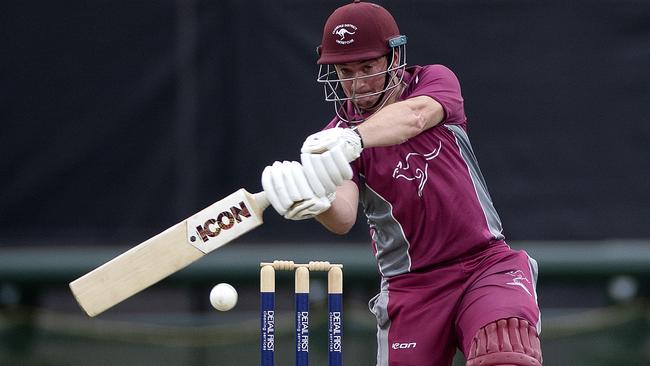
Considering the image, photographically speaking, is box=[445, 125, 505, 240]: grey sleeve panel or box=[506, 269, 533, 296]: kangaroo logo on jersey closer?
box=[506, 269, 533, 296]: kangaroo logo on jersey

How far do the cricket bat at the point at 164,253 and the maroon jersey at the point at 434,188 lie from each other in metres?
0.88

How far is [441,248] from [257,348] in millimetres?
2320

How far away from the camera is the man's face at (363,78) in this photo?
188 inches

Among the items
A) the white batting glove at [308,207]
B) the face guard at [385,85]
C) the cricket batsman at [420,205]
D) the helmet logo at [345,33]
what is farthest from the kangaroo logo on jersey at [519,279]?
the helmet logo at [345,33]

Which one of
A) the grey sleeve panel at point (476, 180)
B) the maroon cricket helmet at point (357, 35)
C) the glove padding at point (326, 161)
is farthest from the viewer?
the grey sleeve panel at point (476, 180)

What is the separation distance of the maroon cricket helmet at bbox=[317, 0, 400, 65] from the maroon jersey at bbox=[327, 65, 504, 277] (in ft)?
0.78

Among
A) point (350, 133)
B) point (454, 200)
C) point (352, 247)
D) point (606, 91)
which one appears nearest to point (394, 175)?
point (454, 200)

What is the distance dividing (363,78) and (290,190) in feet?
3.12

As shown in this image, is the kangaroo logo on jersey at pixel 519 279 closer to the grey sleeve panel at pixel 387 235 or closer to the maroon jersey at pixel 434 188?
the maroon jersey at pixel 434 188

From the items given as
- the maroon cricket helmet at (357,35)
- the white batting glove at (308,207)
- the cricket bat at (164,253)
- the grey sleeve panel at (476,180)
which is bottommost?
the cricket bat at (164,253)

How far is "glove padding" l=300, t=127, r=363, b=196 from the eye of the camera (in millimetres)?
3932

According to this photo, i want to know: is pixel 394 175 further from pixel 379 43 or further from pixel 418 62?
pixel 418 62

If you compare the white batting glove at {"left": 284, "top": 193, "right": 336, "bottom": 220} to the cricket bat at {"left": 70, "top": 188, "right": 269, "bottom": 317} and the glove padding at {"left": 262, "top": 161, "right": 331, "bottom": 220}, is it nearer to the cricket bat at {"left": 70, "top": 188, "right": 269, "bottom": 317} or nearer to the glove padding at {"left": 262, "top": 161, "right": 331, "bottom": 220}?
the glove padding at {"left": 262, "top": 161, "right": 331, "bottom": 220}

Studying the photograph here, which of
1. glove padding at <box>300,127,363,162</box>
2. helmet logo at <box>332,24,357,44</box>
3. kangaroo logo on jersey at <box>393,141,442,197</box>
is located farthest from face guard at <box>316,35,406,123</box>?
glove padding at <box>300,127,363,162</box>
